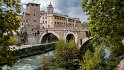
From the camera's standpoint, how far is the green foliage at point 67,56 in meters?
37.3

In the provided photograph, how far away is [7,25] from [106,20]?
8552 mm

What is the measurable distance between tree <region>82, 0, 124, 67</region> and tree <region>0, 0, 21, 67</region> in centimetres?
762

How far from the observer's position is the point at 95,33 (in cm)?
1650

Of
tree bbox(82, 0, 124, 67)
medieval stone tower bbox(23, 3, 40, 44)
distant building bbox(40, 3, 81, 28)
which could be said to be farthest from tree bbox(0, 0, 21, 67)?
distant building bbox(40, 3, 81, 28)

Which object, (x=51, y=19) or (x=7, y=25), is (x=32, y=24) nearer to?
(x=51, y=19)

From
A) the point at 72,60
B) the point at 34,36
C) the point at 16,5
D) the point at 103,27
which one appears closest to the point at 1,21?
the point at 16,5

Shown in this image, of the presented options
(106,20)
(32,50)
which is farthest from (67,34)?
(106,20)

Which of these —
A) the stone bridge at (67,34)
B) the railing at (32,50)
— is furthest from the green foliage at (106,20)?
the stone bridge at (67,34)

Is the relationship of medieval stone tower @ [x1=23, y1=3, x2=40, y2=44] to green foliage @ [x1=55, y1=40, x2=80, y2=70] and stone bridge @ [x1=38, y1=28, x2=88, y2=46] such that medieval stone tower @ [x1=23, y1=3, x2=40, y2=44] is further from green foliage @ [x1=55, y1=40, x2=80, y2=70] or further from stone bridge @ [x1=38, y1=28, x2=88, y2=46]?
green foliage @ [x1=55, y1=40, x2=80, y2=70]

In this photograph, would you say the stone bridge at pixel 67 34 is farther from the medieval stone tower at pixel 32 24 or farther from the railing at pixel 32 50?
the railing at pixel 32 50

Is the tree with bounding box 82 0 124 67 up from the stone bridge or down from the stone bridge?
up

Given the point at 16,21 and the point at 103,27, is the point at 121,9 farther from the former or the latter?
the point at 16,21

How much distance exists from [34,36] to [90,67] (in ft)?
204

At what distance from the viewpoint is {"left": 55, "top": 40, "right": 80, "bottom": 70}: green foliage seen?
123 feet
